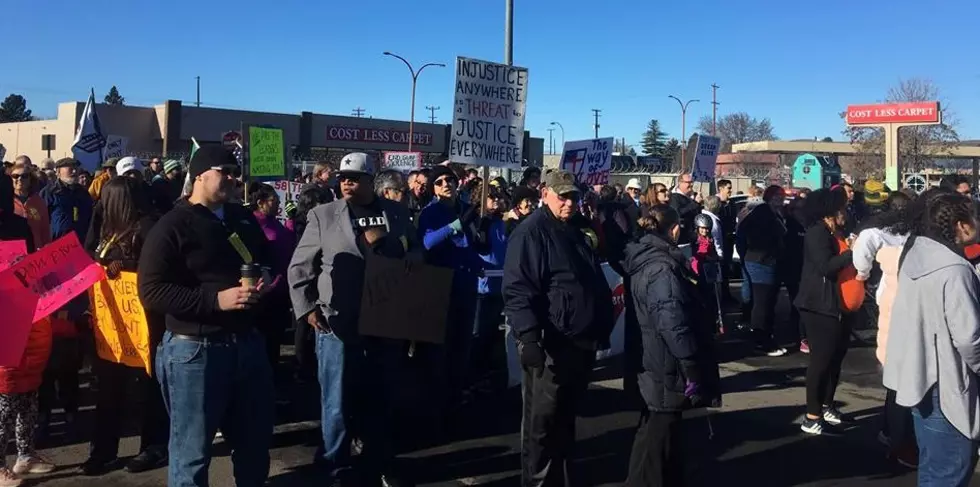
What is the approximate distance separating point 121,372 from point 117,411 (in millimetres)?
252

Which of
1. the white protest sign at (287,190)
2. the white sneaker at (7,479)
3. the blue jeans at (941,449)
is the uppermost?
the white protest sign at (287,190)

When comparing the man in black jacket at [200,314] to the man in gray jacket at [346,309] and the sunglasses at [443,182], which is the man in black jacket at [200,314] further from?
the sunglasses at [443,182]

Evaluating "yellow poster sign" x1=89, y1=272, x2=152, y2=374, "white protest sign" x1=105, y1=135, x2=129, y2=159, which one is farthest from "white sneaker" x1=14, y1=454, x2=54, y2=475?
"white protest sign" x1=105, y1=135, x2=129, y2=159

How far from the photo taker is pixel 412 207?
838 centimetres

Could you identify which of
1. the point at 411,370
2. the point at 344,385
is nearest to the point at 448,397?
the point at 411,370

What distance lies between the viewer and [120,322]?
513 centimetres

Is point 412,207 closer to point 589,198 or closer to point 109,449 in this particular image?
point 589,198

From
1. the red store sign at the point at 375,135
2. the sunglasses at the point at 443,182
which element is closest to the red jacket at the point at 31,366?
the sunglasses at the point at 443,182

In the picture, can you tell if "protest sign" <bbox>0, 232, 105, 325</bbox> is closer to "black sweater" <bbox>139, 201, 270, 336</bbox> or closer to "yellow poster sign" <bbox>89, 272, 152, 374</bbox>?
"yellow poster sign" <bbox>89, 272, 152, 374</bbox>

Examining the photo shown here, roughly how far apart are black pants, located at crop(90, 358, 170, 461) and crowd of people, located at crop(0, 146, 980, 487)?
0.04 ft

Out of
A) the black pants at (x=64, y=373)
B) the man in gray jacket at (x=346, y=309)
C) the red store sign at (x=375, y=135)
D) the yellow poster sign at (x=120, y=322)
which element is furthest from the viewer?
the red store sign at (x=375, y=135)

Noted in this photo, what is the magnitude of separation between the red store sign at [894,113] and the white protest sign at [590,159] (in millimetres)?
33473

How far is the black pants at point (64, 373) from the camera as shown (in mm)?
5973

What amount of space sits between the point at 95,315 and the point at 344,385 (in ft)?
6.00
